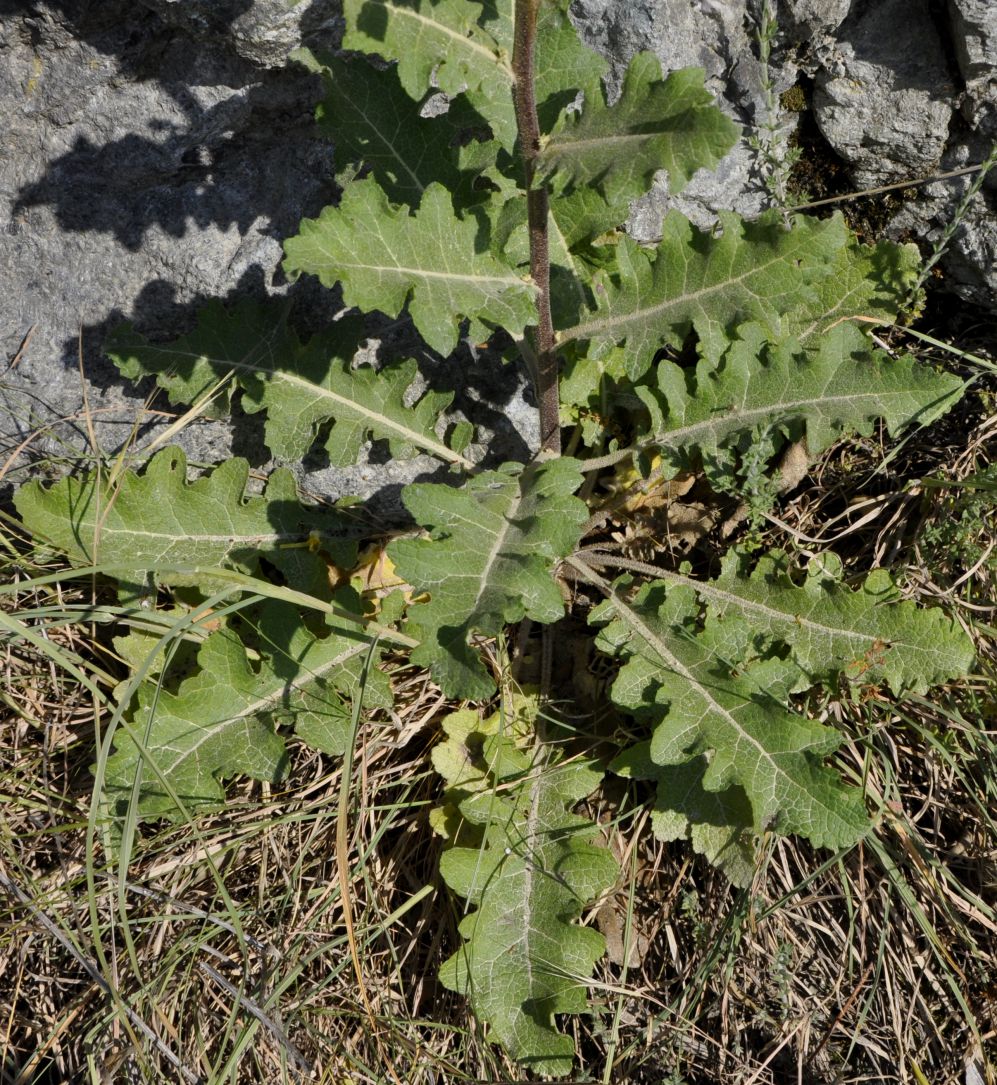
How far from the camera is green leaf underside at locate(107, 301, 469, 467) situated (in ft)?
8.92

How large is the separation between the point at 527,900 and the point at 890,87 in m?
2.44

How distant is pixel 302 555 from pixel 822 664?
144cm

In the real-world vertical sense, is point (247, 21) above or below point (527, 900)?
above

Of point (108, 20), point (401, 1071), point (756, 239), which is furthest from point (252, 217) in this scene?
point (401, 1071)

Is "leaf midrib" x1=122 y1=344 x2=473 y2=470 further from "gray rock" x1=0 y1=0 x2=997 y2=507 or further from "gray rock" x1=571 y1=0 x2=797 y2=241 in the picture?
"gray rock" x1=571 y1=0 x2=797 y2=241

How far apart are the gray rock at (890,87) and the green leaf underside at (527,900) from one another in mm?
1979

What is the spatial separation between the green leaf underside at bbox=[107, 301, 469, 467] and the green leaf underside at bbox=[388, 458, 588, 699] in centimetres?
51

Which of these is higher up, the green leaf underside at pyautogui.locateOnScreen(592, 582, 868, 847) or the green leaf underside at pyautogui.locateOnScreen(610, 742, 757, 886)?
the green leaf underside at pyautogui.locateOnScreen(592, 582, 868, 847)

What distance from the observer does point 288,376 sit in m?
2.73

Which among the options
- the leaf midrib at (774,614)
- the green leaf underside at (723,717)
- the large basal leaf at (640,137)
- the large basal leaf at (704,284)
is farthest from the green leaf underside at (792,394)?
the large basal leaf at (640,137)

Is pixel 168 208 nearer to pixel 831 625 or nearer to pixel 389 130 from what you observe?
pixel 389 130

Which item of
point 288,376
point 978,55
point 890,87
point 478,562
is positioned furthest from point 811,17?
point 478,562

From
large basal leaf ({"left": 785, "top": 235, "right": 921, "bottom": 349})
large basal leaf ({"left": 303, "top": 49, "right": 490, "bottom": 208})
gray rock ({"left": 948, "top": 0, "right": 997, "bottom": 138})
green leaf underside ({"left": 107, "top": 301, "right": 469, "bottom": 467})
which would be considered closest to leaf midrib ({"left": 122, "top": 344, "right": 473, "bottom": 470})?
green leaf underside ({"left": 107, "top": 301, "right": 469, "bottom": 467})

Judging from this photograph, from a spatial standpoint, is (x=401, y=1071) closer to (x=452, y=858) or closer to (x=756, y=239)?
(x=452, y=858)
